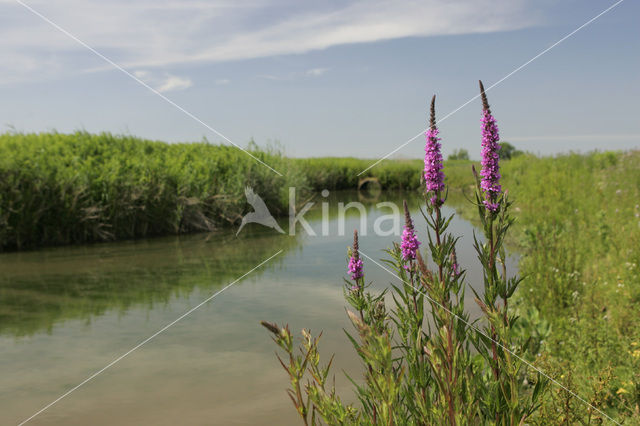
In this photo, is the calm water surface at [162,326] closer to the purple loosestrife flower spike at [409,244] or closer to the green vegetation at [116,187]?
the green vegetation at [116,187]

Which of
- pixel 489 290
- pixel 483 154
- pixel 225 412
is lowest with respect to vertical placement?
pixel 225 412

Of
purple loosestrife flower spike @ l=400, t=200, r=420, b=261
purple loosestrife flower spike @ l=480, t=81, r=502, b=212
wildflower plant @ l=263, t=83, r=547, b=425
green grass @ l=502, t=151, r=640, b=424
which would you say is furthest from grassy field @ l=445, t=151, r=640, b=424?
purple loosestrife flower spike @ l=480, t=81, r=502, b=212

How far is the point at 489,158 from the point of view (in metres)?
2.20

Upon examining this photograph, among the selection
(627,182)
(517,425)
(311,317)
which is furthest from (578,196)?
(517,425)

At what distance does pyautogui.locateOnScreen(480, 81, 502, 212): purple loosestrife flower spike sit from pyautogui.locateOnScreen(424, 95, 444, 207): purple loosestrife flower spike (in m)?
0.20

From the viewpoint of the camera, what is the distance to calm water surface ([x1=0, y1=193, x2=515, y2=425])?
13.9ft

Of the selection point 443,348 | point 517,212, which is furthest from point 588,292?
point 517,212

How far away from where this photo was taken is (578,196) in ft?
37.9

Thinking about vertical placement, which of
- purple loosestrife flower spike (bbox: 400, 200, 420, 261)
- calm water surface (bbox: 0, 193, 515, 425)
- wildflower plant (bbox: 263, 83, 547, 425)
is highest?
purple loosestrife flower spike (bbox: 400, 200, 420, 261)

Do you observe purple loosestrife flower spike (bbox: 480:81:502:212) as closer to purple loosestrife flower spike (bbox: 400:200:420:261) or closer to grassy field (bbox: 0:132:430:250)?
purple loosestrife flower spike (bbox: 400:200:420:261)

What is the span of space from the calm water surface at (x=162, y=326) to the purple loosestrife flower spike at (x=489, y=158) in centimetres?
270

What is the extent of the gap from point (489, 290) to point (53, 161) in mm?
12413

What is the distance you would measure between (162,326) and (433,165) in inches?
193

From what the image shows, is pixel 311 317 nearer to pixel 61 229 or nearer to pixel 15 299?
pixel 15 299
